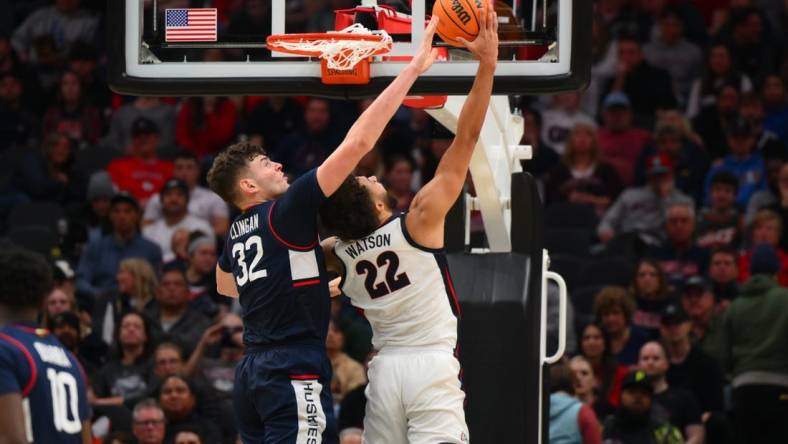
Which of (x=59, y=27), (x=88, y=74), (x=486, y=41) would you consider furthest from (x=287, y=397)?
(x=59, y=27)

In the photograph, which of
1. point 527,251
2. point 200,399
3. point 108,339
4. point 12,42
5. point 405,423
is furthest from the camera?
point 12,42

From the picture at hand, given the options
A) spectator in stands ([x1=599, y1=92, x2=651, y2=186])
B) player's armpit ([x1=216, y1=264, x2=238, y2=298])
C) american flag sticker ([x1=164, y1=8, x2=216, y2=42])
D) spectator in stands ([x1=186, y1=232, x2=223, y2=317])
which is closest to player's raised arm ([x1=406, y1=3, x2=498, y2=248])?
player's armpit ([x1=216, y1=264, x2=238, y2=298])

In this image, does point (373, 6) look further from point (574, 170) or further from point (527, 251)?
point (574, 170)

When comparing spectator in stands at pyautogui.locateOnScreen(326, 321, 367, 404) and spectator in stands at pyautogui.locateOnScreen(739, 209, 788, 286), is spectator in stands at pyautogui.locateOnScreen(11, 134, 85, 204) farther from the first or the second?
spectator in stands at pyautogui.locateOnScreen(739, 209, 788, 286)

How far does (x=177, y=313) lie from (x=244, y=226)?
18.9ft

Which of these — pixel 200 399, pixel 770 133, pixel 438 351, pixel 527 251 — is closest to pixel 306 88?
pixel 438 351

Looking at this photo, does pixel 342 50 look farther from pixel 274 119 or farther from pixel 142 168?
pixel 274 119

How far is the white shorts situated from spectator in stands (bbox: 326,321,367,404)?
487 centimetres

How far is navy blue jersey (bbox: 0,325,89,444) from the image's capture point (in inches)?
263

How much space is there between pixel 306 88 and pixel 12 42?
1116cm

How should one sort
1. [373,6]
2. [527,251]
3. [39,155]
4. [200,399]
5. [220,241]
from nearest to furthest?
[373,6] → [527,251] → [200,399] → [220,241] → [39,155]

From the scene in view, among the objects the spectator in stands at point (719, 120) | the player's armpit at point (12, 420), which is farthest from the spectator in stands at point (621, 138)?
the player's armpit at point (12, 420)

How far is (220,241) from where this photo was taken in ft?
46.3

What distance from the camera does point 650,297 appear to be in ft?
41.2
